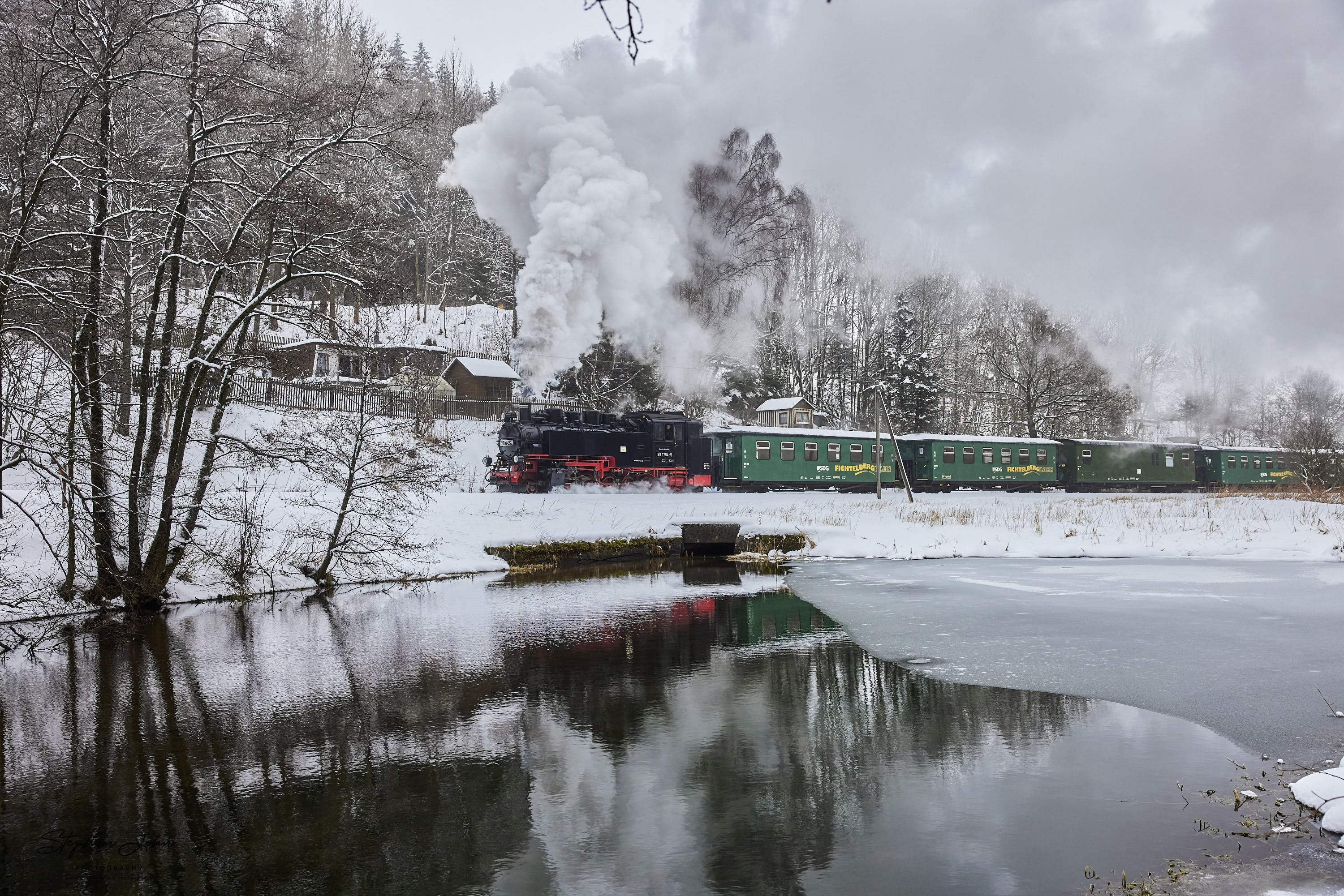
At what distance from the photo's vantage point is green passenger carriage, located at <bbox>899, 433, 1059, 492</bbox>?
3216cm

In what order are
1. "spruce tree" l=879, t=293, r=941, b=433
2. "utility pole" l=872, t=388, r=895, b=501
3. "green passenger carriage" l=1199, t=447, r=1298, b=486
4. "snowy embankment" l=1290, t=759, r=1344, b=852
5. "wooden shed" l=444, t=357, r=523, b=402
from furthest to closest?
"spruce tree" l=879, t=293, r=941, b=433 → "wooden shed" l=444, t=357, r=523, b=402 → "green passenger carriage" l=1199, t=447, r=1298, b=486 → "utility pole" l=872, t=388, r=895, b=501 → "snowy embankment" l=1290, t=759, r=1344, b=852

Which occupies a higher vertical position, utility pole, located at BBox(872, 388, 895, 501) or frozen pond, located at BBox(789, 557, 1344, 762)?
utility pole, located at BBox(872, 388, 895, 501)

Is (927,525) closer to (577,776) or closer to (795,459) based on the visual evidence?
(795,459)

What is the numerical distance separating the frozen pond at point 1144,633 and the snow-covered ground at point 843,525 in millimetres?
2729

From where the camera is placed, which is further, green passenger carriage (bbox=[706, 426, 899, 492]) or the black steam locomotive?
green passenger carriage (bbox=[706, 426, 899, 492])

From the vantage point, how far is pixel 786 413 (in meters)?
42.7

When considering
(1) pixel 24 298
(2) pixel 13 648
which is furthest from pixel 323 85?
(2) pixel 13 648

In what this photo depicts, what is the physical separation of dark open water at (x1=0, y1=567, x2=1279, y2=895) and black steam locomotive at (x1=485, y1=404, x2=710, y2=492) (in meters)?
14.7

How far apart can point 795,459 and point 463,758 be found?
82.4 ft

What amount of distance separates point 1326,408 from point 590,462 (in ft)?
132

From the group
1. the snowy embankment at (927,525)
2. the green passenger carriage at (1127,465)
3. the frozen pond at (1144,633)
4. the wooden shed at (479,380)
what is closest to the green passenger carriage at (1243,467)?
the green passenger carriage at (1127,465)

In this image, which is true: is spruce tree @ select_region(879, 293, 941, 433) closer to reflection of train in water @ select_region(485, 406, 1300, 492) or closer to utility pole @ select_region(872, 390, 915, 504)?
reflection of train in water @ select_region(485, 406, 1300, 492)

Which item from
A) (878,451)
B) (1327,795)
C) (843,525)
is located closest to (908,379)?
(878,451)

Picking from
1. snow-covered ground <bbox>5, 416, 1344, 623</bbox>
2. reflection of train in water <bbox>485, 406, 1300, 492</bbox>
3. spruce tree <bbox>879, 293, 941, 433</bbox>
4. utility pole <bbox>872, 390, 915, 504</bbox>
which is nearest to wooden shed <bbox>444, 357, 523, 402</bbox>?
reflection of train in water <bbox>485, 406, 1300, 492</bbox>
